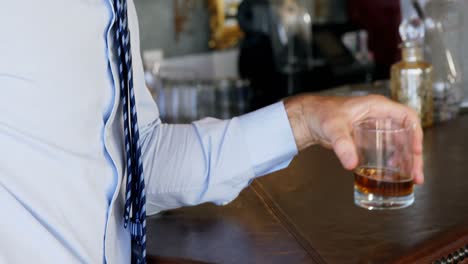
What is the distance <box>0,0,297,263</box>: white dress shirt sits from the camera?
3.02 feet

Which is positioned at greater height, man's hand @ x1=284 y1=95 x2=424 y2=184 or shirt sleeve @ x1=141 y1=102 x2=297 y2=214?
man's hand @ x1=284 y1=95 x2=424 y2=184

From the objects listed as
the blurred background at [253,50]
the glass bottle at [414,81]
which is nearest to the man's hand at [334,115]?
the glass bottle at [414,81]

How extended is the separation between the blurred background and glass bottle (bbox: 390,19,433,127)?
100 inches

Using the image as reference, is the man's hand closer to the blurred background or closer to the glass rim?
the glass rim

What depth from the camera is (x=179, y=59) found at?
473 centimetres

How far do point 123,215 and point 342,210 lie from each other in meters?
0.33

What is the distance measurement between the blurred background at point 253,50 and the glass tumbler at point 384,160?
3.07 m

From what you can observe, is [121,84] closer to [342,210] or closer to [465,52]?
[342,210]

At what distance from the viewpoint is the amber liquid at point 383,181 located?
1.16m

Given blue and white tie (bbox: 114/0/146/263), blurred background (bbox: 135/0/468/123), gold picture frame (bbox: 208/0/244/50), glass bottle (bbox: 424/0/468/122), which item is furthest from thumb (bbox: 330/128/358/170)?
gold picture frame (bbox: 208/0/244/50)

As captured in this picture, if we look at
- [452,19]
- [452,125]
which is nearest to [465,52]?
[452,19]

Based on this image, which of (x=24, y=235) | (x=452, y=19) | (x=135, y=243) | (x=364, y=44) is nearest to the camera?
(x=24, y=235)

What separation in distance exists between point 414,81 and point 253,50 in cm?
317

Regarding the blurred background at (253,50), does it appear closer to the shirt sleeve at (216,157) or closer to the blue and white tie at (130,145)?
the shirt sleeve at (216,157)
